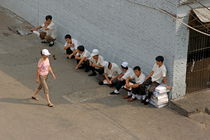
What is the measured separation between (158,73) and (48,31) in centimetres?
494

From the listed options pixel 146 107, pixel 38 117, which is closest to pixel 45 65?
pixel 38 117

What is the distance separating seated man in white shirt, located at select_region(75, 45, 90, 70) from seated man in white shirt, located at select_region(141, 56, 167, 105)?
2.37 metres

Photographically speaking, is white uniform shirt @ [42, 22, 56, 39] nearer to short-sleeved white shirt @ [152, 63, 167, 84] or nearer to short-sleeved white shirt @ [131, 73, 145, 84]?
short-sleeved white shirt @ [131, 73, 145, 84]

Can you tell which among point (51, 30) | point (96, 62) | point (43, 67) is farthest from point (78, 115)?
point (51, 30)

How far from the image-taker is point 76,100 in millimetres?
11242

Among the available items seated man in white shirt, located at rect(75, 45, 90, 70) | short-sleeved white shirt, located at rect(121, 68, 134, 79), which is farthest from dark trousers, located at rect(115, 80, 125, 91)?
seated man in white shirt, located at rect(75, 45, 90, 70)

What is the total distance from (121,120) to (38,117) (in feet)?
6.30

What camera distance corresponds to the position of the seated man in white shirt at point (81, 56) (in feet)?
41.9

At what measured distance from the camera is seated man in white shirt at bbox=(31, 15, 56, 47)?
14344mm

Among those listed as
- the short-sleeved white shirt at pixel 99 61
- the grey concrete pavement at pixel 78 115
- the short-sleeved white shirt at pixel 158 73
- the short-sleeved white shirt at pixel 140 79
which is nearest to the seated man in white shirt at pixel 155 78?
the short-sleeved white shirt at pixel 158 73

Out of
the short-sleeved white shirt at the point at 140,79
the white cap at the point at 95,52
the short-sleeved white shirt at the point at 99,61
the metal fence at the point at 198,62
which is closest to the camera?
the metal fence at the point at 198,62

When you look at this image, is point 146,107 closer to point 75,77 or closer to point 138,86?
point 138,86

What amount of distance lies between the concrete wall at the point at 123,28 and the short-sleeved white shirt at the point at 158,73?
17 cm

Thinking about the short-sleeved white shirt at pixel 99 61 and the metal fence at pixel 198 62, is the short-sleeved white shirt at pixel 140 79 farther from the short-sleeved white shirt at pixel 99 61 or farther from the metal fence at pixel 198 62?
the short-sleeved white shirt at pixel 99 61
